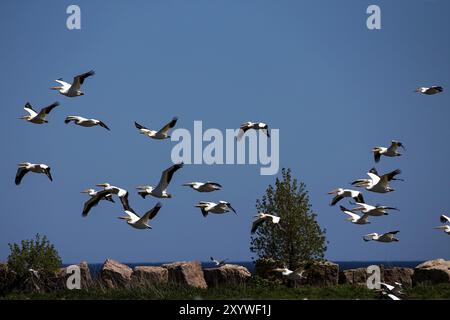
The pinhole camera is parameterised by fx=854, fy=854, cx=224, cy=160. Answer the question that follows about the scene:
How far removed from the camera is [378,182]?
3444cm

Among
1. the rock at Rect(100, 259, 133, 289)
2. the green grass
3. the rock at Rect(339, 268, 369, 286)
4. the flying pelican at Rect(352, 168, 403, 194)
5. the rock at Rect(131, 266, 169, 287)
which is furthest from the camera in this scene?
the rock at Rect(100, 259, 133, 289)

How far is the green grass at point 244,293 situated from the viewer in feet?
94.6

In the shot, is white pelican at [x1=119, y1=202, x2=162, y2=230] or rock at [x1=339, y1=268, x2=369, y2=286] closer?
white pelican at [x1=119, y1=202, x2=162, y2=230]

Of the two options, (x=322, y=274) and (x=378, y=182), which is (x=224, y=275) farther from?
(x=378, y=182)

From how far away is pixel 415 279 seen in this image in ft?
116

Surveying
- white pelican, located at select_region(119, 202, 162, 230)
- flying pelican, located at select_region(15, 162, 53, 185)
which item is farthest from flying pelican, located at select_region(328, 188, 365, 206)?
flying pelican, located at select_region(15, 162, 53, 185)

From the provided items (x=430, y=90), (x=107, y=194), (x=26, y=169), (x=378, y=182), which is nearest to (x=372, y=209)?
(x=378, y=182)

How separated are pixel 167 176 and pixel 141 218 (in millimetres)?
2139

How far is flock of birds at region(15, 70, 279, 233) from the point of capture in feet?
104

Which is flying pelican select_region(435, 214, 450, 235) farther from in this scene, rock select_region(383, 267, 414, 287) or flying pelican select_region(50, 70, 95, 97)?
flying pelican select_region(50, 70, 95, 97)

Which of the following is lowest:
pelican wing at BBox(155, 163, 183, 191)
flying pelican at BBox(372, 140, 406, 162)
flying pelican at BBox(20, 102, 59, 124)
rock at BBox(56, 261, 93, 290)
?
rock at BBox(56, 261, 93, 290)

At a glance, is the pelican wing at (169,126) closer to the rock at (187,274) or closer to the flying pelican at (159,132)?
the flying pelican at (159,132)

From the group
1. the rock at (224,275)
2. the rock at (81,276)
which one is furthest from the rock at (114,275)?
the rock at (224,275)
